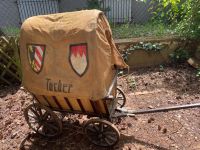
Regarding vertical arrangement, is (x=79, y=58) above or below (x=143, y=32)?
above

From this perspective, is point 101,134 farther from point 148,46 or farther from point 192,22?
point 192,22

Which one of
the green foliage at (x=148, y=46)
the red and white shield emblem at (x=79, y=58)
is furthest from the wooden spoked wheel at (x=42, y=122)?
the green foliage at (x=148, y=46)

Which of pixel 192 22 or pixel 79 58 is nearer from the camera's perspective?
pixel 79 58

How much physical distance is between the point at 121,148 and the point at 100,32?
1.83m

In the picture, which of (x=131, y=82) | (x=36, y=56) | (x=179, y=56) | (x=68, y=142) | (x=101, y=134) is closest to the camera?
(x=36, y=56)

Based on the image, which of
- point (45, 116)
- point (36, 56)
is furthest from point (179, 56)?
point (36, 56)

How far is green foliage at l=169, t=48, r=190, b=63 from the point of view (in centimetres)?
639

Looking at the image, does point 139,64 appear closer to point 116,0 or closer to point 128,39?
point 128,39

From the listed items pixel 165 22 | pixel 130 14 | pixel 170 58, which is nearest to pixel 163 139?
pixel 170 58

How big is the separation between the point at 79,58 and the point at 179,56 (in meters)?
4.10

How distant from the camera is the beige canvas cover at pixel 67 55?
3100 millimetres

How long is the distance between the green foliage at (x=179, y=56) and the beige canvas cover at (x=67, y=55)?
11.3ft

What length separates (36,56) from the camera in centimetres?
341

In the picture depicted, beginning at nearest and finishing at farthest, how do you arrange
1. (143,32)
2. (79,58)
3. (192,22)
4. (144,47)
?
(79,58)
(192,22)
(144,47)
(143,32)
